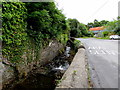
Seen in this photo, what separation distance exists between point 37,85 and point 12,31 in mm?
2734

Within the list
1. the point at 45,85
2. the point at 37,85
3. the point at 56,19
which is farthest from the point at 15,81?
the point at 56,19

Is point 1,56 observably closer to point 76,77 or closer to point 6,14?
point 6,14

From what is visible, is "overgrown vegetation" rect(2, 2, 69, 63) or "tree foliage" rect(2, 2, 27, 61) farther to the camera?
"overgrown vegetation" rect(2, 2, 69, 63)

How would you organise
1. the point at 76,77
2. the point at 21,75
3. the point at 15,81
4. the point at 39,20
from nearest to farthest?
the point at 76,77 < the point at 15,81 < the point at 21,75 < the point at 39,20

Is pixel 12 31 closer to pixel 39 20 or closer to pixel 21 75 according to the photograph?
pixel 39 20

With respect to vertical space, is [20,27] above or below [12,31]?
above

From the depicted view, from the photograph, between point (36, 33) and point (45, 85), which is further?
point (36, 33)

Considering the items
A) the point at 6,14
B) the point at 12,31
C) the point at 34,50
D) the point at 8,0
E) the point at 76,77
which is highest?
the point at 8,0

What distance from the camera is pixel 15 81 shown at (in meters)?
4.07

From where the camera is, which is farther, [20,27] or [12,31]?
[20,27]

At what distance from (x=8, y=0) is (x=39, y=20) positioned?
1.80 metres

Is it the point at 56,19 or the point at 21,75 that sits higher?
the point at 56,19

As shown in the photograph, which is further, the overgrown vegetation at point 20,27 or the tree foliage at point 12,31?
the overgrown vegetation at point 20,27

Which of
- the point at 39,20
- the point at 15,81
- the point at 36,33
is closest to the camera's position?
the point at 15,81
